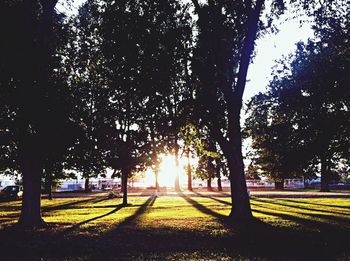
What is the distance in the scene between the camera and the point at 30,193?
639 inches

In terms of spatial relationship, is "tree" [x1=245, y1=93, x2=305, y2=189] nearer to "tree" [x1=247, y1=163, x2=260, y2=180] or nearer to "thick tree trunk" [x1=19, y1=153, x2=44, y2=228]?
"tree" [x1=247, y1=163, x2=260, y2=180]

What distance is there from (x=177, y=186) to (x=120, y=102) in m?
39.7

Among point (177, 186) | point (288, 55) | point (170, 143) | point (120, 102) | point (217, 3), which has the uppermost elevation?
point (288, 55)

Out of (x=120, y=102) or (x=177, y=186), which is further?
(x=177, y=186)

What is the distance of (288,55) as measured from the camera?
35.6 meters

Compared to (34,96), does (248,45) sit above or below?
above

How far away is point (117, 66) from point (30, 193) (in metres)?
7.33

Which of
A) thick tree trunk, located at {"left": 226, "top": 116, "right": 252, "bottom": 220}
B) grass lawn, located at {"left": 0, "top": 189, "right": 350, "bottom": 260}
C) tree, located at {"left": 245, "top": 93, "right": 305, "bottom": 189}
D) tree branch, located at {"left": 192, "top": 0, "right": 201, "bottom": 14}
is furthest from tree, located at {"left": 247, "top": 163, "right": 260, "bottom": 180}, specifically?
tree branch, located at {"left": 192, "top": 0, "right": 201, "bottom": 14}

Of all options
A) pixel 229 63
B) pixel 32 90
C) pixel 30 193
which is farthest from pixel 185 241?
pixel 229 63

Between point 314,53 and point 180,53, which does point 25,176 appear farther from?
point 314,53

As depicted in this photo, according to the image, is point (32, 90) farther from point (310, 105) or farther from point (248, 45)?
point (310, 105)

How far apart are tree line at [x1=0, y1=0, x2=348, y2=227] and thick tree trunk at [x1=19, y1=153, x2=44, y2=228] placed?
0.04 meters

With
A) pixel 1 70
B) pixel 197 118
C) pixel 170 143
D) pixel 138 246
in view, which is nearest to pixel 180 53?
pixel 197 118

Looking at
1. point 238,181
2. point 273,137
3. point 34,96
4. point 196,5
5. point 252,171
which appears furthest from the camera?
point 252,171
